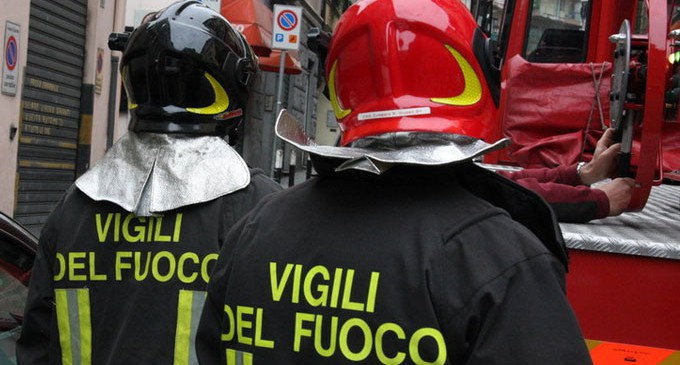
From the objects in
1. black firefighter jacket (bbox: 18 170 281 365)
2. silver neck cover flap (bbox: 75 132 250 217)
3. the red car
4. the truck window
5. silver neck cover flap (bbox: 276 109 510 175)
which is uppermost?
the truck window

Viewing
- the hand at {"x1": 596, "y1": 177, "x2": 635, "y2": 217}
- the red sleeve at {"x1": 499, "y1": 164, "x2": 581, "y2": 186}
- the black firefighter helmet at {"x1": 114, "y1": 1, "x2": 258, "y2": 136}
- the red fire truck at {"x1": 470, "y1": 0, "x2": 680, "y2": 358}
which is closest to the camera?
the black firefighter helmet at {"x1": 114, "y1": 1, "x2": 258, "y2": 136}

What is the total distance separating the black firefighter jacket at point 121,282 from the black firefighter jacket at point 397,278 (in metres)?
0.57

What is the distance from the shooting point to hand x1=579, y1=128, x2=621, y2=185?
4367 millimetres

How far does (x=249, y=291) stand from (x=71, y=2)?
11.2m

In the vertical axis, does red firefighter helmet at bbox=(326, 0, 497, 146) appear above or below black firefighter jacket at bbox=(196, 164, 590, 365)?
above

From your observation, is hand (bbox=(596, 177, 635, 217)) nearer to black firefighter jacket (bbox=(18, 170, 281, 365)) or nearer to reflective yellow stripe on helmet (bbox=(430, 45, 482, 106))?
black firefighter jacket (bbox=(18, 170, 281, 365))

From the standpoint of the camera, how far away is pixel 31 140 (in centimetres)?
1145

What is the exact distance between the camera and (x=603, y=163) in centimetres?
440

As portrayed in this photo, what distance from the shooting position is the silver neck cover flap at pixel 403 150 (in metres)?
1.65

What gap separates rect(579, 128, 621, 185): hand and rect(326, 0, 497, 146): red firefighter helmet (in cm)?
267

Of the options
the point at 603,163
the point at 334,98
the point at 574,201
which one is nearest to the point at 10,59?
the point at 603,163

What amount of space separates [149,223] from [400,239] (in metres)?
1.09

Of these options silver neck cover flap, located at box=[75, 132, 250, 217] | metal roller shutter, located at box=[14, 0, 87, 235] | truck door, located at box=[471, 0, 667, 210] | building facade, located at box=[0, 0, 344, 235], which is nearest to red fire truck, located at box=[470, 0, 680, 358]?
truck door, located at box=[471, 0, 667, 210]

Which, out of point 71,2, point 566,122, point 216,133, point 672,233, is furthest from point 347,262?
point 71,2
